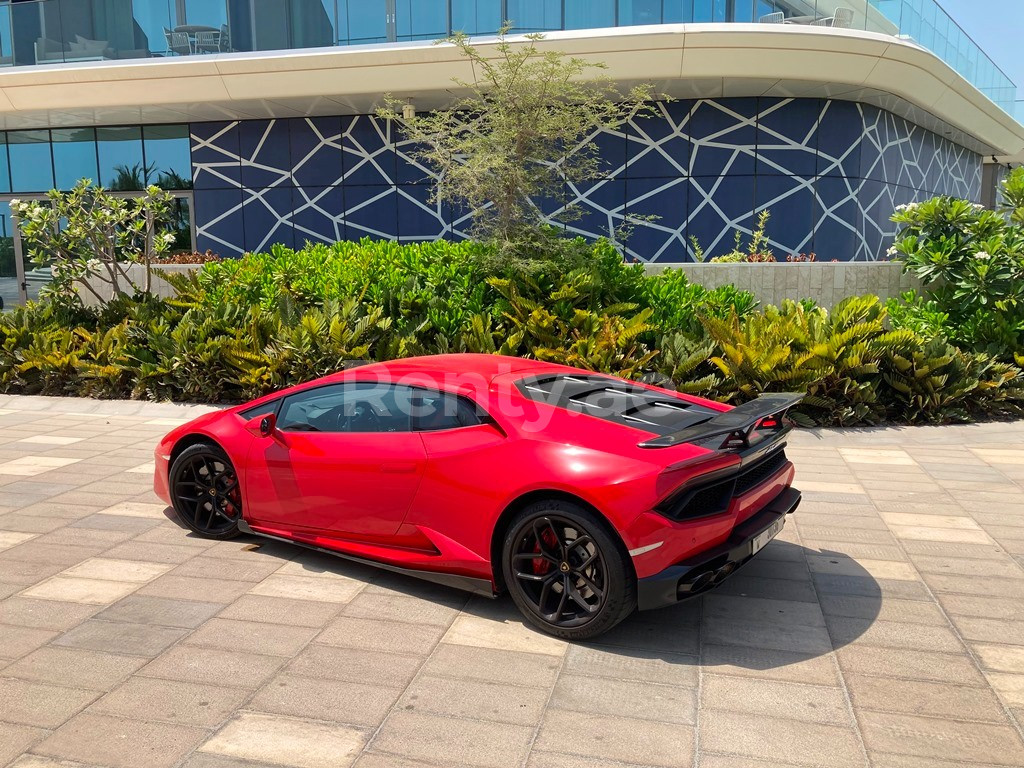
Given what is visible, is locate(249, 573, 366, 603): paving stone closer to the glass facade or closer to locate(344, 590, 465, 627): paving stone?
locate(344, 590, 465, 627): paving stone

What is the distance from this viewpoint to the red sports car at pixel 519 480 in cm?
389

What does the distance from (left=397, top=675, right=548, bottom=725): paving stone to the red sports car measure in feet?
1.72

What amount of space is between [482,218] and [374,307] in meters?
2.18

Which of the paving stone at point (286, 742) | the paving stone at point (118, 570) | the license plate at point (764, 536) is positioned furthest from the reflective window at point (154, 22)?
the paving stone at point (286, 742)

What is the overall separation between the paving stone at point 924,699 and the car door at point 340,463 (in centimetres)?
240

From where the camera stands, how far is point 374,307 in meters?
10.9

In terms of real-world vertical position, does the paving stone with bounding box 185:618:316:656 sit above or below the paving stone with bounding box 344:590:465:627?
above

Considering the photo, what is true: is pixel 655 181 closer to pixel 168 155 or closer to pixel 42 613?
pixel 168 155

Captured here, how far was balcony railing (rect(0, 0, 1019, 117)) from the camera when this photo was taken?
16.9 metres

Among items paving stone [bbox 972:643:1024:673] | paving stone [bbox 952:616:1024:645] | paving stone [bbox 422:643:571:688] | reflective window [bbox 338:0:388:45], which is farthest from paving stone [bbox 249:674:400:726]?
reflective window [bbox 338:0:388:45]

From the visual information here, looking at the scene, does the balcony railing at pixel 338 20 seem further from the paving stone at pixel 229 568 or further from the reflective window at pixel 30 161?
the paving stone at pixel 229 568

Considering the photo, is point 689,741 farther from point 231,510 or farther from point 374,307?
point 374,307

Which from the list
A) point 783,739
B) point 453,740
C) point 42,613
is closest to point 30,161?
point 42,613

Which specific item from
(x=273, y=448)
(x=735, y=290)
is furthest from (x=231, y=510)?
(x=735, y=290)
